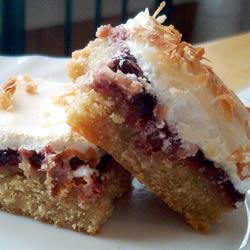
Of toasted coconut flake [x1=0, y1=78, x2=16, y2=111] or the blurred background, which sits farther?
the blurred background

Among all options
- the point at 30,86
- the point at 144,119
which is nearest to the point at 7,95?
the point at 30,86

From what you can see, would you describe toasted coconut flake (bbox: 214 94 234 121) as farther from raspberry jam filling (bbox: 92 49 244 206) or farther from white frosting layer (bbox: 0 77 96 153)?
white frosting layer (bbox: 0 77 96 153)

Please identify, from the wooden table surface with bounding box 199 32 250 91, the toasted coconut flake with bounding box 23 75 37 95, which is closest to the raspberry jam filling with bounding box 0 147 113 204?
the toasted coconut flake with bounding box 23 75 37 95

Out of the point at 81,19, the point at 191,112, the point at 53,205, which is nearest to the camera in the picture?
the point at 191,112

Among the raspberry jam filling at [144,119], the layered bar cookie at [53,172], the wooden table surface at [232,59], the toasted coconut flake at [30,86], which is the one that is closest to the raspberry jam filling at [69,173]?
the layered bar cookie at [53,172]

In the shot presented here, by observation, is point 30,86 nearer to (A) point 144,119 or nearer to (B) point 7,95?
(B) point 7,95

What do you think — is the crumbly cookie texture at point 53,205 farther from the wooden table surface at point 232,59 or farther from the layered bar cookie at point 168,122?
the wooden table surface at point 232,59
